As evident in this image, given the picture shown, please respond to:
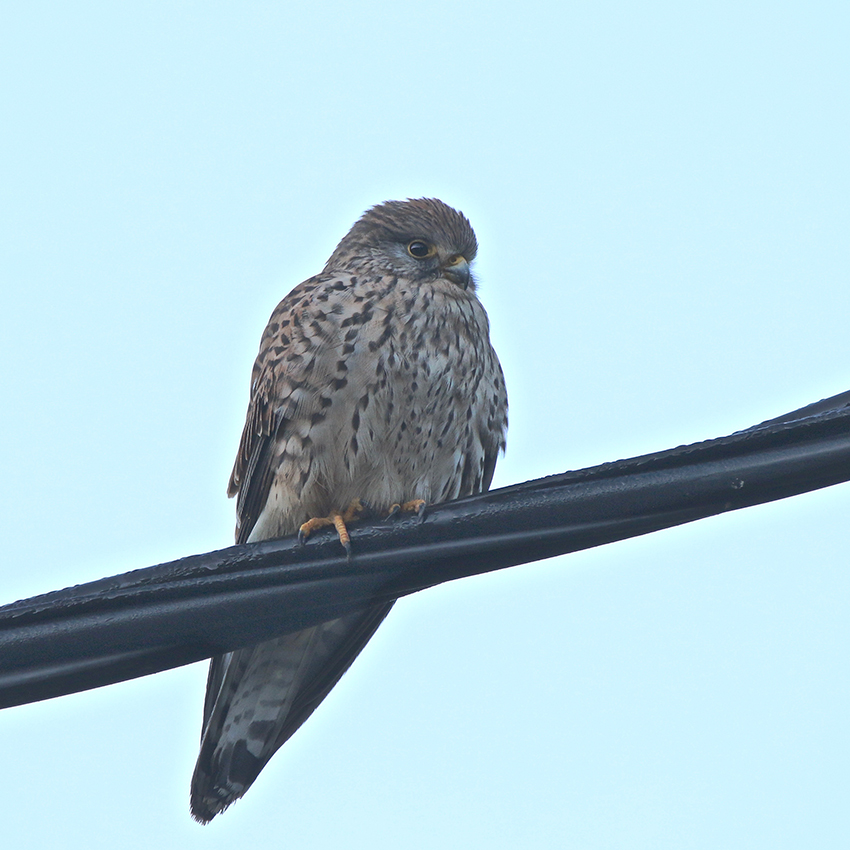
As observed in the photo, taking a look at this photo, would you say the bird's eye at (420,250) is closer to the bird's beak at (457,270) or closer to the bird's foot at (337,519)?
the bird's beak at (457,270)

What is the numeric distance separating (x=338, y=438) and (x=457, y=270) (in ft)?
3.75

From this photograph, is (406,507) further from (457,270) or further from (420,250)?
(420,250)

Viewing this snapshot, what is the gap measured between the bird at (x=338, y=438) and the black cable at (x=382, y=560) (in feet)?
4.40

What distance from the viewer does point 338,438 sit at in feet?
15.2

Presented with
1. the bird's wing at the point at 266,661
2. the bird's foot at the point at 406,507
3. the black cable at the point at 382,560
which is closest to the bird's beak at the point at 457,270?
the bird's wing at the point at 266,661

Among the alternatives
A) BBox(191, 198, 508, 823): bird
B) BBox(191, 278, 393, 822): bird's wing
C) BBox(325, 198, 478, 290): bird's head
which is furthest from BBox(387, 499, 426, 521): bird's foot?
BBox(325, 198, 478, 290): bird's head

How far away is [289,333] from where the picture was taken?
4.89 metres

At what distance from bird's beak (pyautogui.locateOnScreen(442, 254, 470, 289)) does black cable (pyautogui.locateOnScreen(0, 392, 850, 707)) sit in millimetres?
2481

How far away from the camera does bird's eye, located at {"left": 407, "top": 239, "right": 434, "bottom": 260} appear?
553cm

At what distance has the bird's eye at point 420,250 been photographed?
5.53 metres

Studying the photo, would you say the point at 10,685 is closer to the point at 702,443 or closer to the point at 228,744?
the point at 702,443

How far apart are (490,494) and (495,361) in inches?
87.4

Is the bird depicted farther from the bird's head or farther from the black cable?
the black cable

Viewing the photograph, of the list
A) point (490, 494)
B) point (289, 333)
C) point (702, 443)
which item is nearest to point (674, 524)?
point (702, 443)
